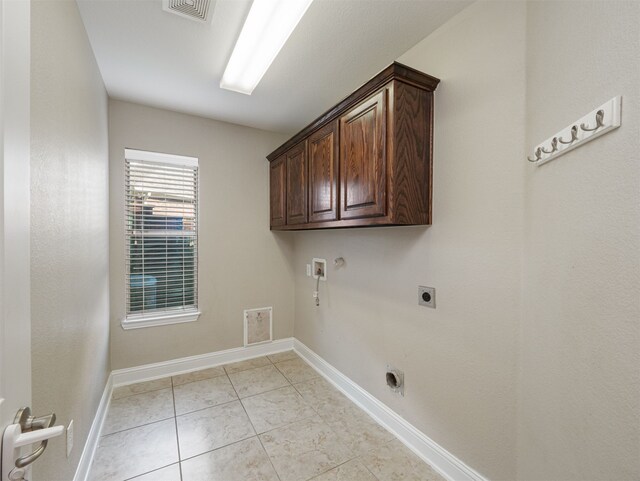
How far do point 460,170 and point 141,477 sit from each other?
8.19 ft

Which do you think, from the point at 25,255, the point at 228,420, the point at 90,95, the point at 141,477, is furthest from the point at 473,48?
the point at 141,477

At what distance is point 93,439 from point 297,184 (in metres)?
2.30

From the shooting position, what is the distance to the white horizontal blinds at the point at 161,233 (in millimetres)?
2617

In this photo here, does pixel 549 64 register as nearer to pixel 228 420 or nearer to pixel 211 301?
pixel 228 420

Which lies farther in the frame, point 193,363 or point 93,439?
point 193,363

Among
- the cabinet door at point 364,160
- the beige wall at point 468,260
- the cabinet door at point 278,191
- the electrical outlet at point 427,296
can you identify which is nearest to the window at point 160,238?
the cabinet door at point 278,191

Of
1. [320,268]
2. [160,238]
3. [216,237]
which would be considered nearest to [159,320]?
[160,238]

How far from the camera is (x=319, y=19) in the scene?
61.7 inches

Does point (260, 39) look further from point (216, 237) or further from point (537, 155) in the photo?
point (216, 237)

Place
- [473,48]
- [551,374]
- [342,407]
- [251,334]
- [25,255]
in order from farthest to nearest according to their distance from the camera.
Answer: [251,334], [342,407], [473,48], [551,374], [25,255]

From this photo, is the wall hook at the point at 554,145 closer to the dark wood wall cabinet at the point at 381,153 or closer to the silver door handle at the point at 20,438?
the dark wood wall cabinet at the point at 381,153

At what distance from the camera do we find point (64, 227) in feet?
4.15

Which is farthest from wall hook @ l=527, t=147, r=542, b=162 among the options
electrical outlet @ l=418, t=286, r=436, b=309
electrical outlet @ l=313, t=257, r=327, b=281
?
electrical outlet @ l=313, t=257, r=327, b=281

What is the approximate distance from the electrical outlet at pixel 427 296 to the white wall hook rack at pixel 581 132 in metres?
0.84
